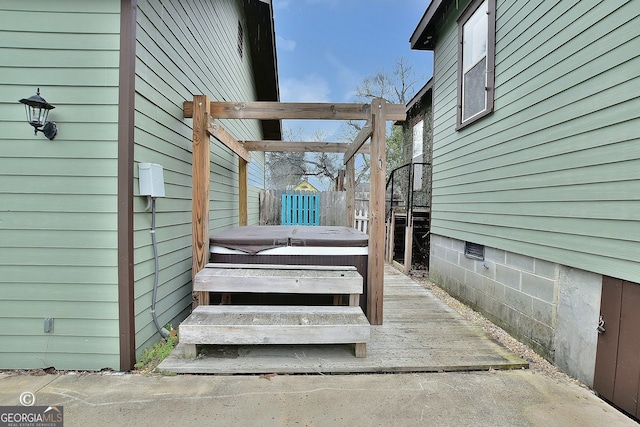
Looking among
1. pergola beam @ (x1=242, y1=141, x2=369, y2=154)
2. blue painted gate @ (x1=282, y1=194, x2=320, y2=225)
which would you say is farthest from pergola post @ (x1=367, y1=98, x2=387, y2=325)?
blue painted gate @ (x1=282, y1=194, x2=320, y2=225)

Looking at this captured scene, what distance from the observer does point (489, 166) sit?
3646mm

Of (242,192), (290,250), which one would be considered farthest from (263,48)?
(290,250)

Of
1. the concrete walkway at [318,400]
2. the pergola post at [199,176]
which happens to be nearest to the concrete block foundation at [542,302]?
the concrete walkway at [318,400]

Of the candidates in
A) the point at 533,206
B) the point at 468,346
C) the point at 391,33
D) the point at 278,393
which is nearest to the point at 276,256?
the point at 278,393

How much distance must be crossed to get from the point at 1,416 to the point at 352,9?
1239 inches

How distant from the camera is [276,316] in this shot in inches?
99.5

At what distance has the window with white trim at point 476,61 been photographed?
3.72 m

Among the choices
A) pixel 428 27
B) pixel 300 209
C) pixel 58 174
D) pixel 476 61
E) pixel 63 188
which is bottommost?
pixel 300 209

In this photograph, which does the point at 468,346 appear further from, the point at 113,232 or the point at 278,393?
the point at 113,232

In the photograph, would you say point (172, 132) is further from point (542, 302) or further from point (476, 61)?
point (476, 61)

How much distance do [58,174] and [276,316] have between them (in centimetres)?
193

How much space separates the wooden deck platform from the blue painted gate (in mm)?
5267

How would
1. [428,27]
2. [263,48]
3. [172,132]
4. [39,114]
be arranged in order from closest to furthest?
[39,114] → [172,132] → [428,27] → [263,48]

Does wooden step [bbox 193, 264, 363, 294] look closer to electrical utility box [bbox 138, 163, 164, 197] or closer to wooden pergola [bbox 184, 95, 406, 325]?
wooden pergola [bbox 184, 95, 406, 325]
